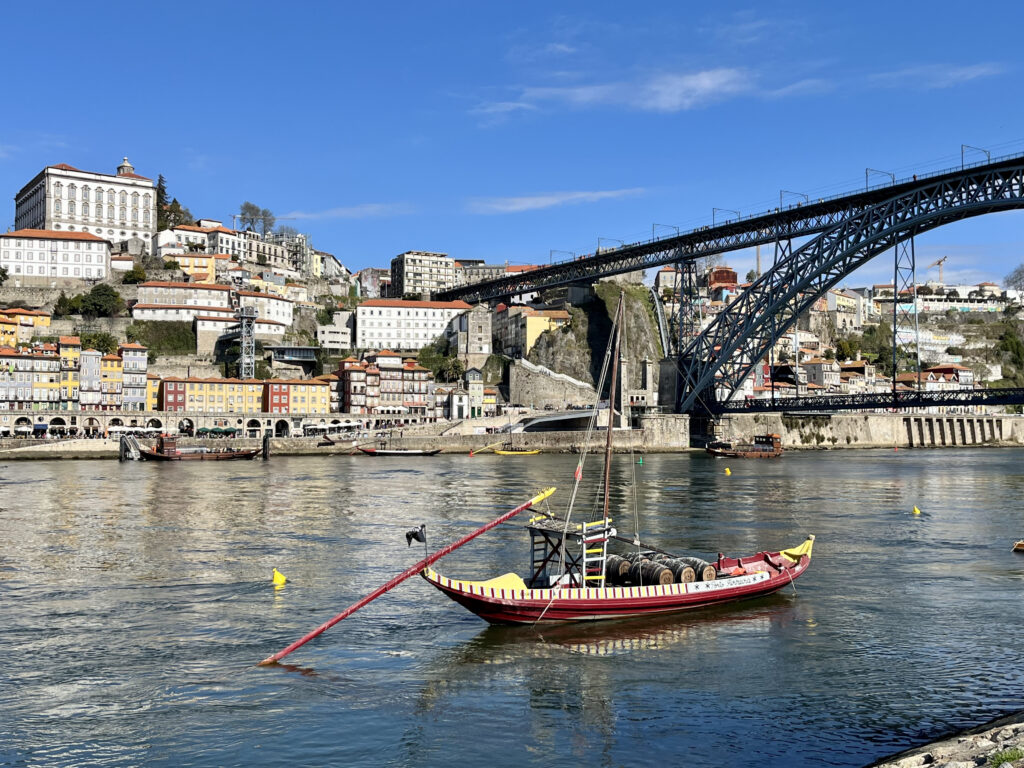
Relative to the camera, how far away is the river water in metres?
11.3

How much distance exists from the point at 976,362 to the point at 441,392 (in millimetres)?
75450

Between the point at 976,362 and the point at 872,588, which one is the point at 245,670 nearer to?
the point at 872,588

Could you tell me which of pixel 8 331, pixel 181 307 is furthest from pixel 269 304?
pixel 8 331

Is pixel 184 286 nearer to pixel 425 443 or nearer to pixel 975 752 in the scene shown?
pixel 425 443

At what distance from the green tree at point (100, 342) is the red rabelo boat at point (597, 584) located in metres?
69.4

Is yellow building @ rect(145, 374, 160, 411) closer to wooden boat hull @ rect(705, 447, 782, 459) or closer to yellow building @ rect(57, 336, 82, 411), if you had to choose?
yellow building @ rect(57, 336, 82, 411)

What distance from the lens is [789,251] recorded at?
6331cm

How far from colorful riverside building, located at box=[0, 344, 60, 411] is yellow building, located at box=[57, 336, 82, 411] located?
1.11ft

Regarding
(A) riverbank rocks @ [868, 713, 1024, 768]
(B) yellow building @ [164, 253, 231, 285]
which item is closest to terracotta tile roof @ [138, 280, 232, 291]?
(B) yellow building @ [164, 253, 231, 285]

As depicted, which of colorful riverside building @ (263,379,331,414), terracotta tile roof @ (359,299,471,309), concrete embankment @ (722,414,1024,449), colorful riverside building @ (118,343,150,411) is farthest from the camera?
terracotta tile roof @ (359,299,471,309)

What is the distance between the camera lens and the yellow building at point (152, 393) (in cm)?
7488

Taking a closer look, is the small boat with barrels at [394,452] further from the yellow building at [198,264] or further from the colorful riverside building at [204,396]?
the yellow building at [198,264]

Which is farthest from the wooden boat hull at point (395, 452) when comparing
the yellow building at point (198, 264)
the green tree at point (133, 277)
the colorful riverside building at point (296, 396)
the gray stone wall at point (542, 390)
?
the yellow building at point (198, 264)

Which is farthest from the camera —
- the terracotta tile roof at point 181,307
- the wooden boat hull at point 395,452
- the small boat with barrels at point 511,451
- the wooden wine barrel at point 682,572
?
the terracotta tile roof at point 181,307
